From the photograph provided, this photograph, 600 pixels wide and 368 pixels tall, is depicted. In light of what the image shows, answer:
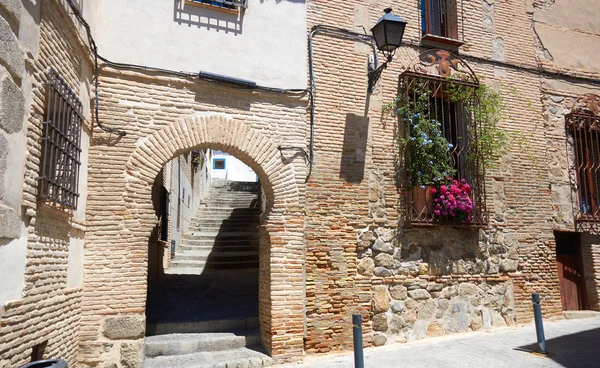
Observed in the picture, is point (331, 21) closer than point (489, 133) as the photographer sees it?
Yes

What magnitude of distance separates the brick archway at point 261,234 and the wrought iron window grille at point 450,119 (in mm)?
1987

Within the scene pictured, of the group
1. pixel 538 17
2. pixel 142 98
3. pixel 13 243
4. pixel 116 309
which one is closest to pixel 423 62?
pixel 538 17

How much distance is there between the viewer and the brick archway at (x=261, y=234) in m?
5.19

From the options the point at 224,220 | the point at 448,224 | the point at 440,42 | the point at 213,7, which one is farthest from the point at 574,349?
the point at 224,220

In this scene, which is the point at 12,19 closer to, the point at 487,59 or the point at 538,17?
the point at 487,59

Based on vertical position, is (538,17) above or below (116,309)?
above

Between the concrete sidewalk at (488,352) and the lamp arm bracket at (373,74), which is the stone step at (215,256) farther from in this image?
the lamp arm bracket at (373,74)

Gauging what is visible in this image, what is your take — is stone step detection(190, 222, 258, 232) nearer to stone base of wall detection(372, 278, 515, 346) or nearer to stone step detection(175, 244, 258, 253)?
stone step detection(175, 244, 258, 253)

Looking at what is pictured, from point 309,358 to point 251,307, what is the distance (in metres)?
1.75

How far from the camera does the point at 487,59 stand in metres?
7.98

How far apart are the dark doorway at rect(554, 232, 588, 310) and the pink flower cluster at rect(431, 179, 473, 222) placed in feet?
7.38

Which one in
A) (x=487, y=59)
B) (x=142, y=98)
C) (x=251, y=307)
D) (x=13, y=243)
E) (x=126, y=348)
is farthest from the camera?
(x=487, y=59)

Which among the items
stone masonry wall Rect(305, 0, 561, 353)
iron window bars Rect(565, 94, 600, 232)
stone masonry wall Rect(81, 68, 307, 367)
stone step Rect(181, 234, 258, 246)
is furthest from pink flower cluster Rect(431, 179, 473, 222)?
stone step Rect(181, 234, 258, 246)

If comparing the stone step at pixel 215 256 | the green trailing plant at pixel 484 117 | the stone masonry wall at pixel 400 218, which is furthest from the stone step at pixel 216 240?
the green trailing plant at pixel 484 117
